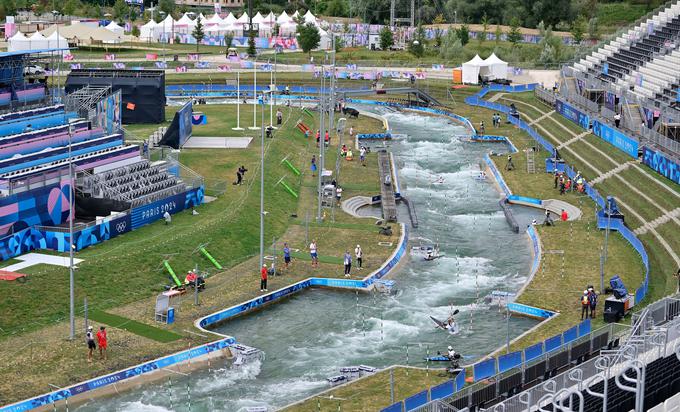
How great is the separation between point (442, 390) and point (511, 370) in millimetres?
2909

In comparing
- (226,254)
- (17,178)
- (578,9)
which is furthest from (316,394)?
(578,9)

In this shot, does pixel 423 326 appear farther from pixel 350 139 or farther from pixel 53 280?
pixel 350 139

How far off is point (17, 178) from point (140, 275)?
9692 millimetres

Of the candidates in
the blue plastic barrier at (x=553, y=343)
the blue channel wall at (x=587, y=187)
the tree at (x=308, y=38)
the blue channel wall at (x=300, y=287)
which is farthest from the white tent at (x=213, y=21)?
A: the blue plastic barrier at (x=553, y=343)

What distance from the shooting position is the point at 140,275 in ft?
195

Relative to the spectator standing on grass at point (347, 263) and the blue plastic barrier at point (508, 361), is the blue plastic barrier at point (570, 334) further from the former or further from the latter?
the spectator standing on grass at point (347, 263)

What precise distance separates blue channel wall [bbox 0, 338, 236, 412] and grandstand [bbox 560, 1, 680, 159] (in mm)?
43057

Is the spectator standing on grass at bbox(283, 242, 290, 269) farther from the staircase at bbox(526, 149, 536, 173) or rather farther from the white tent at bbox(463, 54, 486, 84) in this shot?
the white tent at bbox(463, 54, 486, 84)

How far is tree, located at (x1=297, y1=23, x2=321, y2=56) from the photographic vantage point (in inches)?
6358

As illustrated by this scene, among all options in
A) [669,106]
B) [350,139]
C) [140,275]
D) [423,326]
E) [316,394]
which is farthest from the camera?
[350,139]

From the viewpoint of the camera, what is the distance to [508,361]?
45.3 m

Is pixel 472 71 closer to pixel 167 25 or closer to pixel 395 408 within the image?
pixel 167 25

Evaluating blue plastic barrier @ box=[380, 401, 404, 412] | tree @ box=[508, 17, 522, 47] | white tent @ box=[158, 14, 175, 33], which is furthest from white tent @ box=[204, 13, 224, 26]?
blue plastic barrier @ box=[380, 401, 404, 412]

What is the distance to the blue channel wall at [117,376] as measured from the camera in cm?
4403
